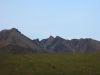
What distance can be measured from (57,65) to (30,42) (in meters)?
67.4

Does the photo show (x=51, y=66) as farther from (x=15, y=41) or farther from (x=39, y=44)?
(x=39, y=44)

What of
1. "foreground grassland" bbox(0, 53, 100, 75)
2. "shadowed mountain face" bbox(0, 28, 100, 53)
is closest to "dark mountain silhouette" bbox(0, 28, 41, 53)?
"shadowed mountain face" bbox(0, 28, 100, 53)

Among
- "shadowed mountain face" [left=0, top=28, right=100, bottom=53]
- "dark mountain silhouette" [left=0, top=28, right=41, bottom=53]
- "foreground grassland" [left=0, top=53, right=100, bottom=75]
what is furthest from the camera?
"shadowed mountain face" [left=0, top=28, right=100, bottom=53]

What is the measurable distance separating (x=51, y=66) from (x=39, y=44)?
7370 cm

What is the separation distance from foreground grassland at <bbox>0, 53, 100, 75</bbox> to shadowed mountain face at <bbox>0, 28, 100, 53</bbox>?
46.0m

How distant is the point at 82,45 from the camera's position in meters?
113

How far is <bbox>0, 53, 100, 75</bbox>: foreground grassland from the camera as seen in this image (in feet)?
117

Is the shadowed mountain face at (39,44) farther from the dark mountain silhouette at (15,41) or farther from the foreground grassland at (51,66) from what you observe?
the foreground grassland at (51,66)

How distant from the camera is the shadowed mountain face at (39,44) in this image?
9464 cm

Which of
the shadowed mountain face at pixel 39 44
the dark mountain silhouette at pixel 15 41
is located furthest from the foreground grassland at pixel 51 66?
the dark mountain silhouette at pixel 15 41

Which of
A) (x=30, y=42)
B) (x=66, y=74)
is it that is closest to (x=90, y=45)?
(x=30, y=42)

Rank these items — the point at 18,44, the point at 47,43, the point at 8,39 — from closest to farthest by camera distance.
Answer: the point at 18,44, the point at 8,39, the point at 47,43

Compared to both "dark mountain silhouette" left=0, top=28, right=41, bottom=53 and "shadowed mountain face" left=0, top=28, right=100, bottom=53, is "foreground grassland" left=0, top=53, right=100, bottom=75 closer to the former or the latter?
"shadowed mountain face" left=0, top=28, right=100, bottom=53

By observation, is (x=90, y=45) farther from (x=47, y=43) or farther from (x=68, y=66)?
(x=68, y=66)
